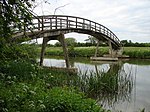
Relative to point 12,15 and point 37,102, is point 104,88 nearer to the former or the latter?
point 37,102

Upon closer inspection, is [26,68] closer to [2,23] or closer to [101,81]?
[101,81]

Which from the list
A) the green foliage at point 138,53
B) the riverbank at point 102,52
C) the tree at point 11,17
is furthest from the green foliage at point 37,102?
the riverbank at point 102,52

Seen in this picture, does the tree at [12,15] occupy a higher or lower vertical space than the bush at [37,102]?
higher

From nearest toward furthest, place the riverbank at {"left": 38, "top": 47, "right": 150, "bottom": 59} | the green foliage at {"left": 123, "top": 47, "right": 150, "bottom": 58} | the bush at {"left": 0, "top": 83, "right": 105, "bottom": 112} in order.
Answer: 1. the bush at {"left": 0, "top": 83, "right": 105, "bottom": 112}
2. the green foliage at {"left": 123, "top": 47, "right": 150, "bottom": 58}
3. the riverbank at {"left": 38, "top": 47, "right": 150, "bottom": 59}

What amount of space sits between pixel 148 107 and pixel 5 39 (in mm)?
7502

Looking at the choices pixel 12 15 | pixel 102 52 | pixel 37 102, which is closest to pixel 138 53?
pixel 102 52

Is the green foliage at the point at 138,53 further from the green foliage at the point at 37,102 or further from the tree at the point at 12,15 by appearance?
the tree at the point at 12,15

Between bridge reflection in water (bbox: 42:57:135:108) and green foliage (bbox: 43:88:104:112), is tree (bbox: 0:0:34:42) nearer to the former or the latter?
green foliage (bbox: 43:88:104:112)

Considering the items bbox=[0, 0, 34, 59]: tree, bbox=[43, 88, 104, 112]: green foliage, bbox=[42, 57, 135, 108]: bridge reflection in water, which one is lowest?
bbox=[42, 57, 135, 108]: bridge reflection in water

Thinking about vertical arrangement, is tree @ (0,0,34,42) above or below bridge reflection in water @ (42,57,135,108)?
above

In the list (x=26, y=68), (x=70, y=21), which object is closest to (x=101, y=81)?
(x=26, y=68)

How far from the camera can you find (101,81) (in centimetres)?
1158

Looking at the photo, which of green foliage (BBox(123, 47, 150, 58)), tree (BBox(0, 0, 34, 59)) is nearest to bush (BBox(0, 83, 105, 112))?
tree (BBox(0, 0, 34, 59))

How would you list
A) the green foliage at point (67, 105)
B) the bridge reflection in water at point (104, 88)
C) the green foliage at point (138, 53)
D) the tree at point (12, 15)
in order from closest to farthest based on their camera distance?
1. the tree at point (12, 15)
2. the green foliage at point (67, 105)
3. the bridge reflection in water at point (104, 88)
4. the green foliage at point (138, 53)
